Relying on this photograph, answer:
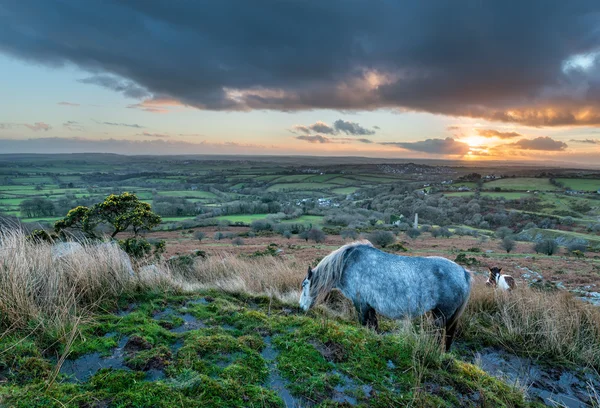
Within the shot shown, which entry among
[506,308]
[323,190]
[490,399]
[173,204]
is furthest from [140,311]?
[323,190]

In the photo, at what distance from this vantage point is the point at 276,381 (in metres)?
2.80

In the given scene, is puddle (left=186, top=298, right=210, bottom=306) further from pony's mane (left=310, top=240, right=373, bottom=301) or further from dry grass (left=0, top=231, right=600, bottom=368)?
pony's mane (left=310, top=240, right=373, bottom=301)

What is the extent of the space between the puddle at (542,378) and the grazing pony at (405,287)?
76cm

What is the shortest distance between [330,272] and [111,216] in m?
9.99

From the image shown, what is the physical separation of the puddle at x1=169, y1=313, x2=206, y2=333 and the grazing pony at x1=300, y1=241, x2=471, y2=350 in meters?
2.56

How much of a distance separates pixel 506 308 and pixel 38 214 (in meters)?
62.7

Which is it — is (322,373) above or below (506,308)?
above

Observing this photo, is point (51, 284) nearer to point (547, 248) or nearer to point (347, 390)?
point (347, 390)

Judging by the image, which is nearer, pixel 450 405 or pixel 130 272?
pixel 450 405

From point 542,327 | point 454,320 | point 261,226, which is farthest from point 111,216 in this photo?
point 261,226

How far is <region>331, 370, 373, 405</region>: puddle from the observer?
264 cm

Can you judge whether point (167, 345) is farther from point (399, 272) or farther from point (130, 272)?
point (399, 272)

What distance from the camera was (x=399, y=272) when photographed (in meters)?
4.82

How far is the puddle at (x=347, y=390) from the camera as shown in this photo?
2.64 meters
